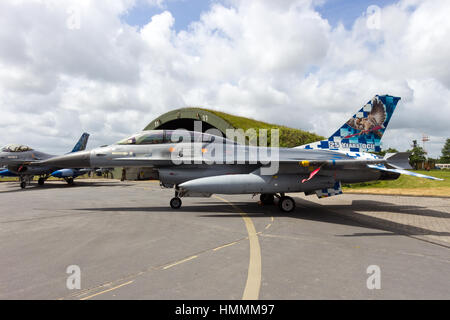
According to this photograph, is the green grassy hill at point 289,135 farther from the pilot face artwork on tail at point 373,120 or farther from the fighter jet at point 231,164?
the fighter jet at point 231,164

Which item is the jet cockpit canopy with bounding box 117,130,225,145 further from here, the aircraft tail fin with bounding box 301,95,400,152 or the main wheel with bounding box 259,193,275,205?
the aircraft tail fin with bounding box 301,95,400,152

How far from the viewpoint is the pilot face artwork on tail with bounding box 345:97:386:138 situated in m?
10.7

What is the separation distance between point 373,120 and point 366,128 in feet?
1.42

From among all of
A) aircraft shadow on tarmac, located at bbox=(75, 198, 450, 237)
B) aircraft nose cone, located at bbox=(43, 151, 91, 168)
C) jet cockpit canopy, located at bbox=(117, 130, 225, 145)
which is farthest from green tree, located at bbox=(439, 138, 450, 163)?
aircraft nose cone, located at bbox=(43, 151, 91, 168)

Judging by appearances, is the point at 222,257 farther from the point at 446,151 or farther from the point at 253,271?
the point at 446,151

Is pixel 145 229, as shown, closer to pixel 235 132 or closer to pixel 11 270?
pixel 11 270

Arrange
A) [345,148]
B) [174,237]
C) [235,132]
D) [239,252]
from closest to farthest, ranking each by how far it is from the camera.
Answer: [239,252], [174,237], [345,148], [235,132]

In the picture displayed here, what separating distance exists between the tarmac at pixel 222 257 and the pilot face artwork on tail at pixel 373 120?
4156 mm

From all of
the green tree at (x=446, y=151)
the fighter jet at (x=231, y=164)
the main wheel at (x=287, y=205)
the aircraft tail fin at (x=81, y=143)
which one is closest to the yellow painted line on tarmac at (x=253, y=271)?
the fighter jet at (x=231, y=164)

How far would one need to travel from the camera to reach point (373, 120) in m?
10.7

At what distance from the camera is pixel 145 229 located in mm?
6438

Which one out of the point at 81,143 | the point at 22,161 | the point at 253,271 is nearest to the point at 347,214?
the point at 253,271
